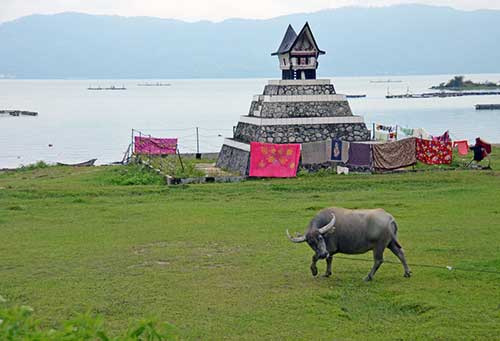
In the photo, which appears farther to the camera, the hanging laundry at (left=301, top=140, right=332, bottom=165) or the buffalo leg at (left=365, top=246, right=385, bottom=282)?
the hanging laundry at (left=301, top=140, right=332, bottom=165)

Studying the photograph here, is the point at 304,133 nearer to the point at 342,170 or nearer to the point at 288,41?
the point at 342,170

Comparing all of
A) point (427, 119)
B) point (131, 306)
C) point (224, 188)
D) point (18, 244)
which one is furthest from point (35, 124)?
point (131, 306)

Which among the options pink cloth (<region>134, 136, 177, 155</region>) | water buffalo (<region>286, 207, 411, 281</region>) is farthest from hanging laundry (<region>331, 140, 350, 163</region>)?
water buffalo (<region>286, 207, 411, 281</region>)

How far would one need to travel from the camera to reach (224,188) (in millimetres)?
24422

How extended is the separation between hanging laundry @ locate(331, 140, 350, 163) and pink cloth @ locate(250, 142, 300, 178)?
190 cm

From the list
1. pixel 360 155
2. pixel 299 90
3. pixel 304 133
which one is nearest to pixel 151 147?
pixel 299 90

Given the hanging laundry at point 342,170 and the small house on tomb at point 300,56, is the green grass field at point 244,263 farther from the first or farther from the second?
the small house on tomb at point 300,56

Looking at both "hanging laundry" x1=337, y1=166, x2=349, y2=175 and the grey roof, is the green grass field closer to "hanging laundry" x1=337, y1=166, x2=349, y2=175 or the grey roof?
"hanging laundry" x1=337, y1=166, x2=349, y2=175

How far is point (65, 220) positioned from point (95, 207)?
2.12 metres

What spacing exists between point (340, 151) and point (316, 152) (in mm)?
998

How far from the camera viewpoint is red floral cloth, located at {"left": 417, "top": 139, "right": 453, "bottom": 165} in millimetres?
29344

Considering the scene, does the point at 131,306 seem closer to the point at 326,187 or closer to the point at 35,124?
the point at 326,187

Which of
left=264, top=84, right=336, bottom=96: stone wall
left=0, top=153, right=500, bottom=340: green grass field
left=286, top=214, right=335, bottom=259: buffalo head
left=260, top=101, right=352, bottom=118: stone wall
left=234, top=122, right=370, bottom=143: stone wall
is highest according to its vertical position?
left=264, top=84, right=336, bottom=96: stone wall

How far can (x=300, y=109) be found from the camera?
2978 centimetres
